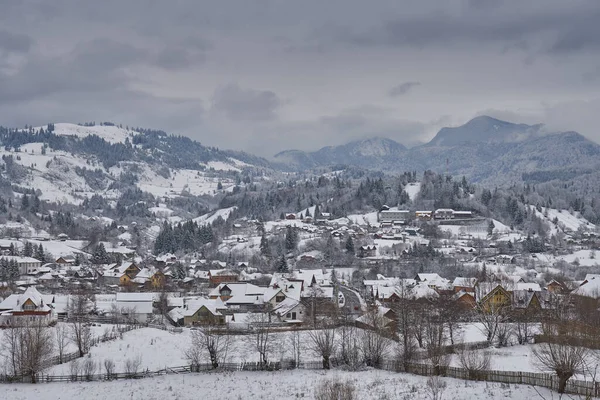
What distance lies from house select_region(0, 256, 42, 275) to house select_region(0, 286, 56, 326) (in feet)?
155

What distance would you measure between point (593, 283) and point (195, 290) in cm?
4943

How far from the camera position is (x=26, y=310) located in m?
56.1

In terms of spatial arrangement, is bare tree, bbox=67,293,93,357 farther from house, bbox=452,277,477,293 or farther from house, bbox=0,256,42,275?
house, bbox=452,277,477,293

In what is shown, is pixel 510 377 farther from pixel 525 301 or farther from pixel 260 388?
pixel 525 301

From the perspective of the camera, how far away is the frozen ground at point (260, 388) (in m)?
30.5

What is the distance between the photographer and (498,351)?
41.1 metres

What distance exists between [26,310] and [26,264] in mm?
54537

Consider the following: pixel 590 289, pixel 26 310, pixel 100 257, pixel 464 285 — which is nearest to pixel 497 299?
pixel 590 289

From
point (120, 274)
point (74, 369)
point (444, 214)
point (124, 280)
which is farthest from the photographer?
point (444, 214)

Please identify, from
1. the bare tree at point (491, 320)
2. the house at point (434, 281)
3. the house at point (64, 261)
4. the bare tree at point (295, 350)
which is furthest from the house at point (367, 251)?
the bare tree at point (295, 350)

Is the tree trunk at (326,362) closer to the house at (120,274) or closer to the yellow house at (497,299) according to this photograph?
the yellow house at (497,299)

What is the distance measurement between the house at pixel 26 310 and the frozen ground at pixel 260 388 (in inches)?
798

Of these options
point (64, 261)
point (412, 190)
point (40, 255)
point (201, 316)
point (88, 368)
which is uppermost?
point (412, 190)

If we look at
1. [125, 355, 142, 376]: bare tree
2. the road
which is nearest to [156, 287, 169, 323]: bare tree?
the road
